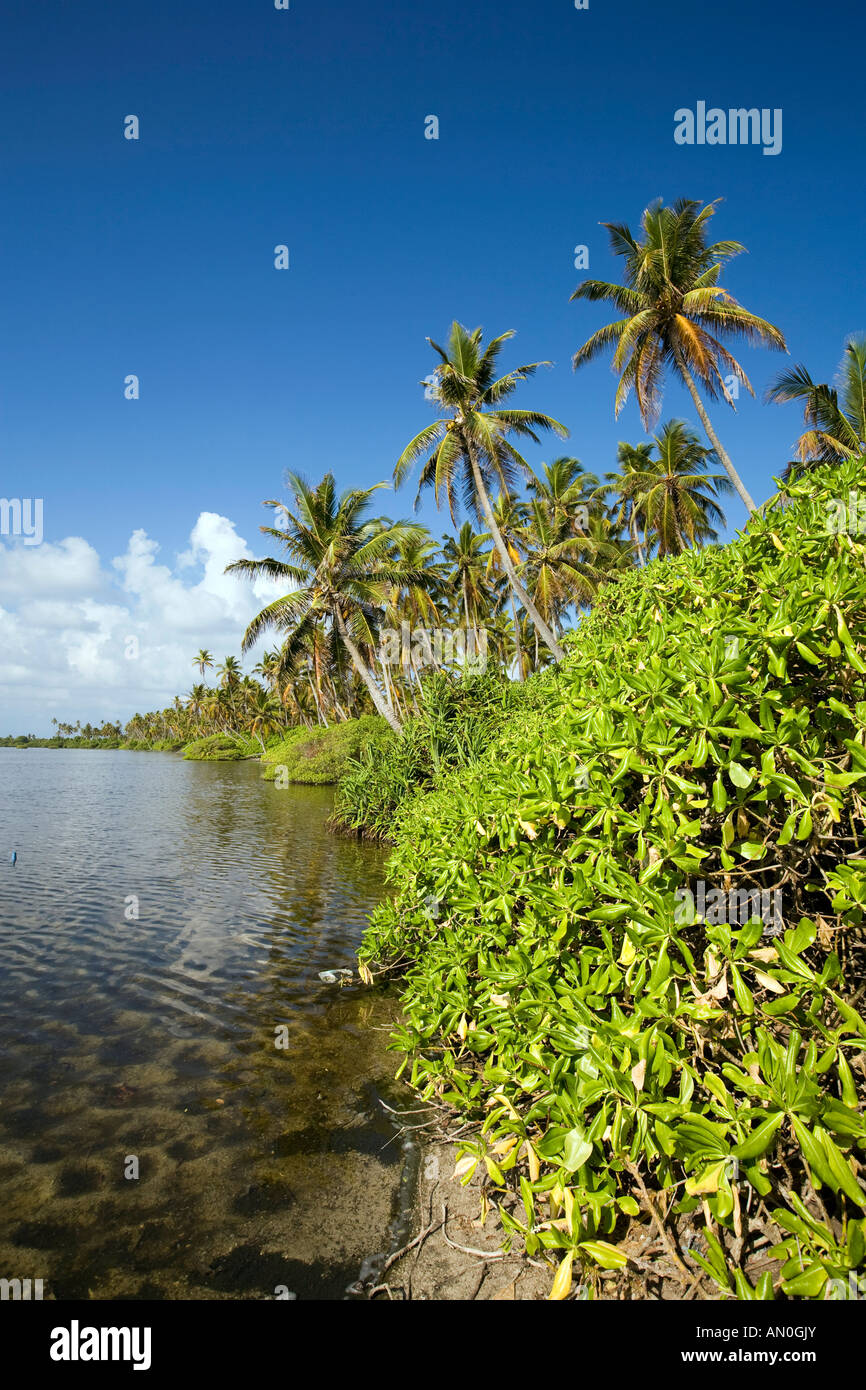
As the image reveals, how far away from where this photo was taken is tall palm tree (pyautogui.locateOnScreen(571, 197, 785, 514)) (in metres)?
17.6

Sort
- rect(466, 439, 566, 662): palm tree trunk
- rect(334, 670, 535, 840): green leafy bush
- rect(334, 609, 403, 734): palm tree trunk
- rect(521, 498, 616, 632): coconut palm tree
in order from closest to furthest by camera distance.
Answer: rect(334, 670, 535, 840): green leafy bush, rect(466, 439, 566, 662): palm tree trunk, rect(334, 609, 403, 734): palm tree trunk, rect(521, 498, 616, 632): coconut palm tree

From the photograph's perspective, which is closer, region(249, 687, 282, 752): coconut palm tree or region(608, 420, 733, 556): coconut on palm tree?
region(608, 420, 733, 556): coconut on palm tree

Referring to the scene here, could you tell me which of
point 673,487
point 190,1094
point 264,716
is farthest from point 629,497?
point 264,716

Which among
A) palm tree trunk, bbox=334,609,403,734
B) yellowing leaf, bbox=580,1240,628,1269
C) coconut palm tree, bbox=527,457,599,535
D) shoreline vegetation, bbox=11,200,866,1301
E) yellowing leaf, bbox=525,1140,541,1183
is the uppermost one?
coconut palm tree, bbox=527,457,599,535

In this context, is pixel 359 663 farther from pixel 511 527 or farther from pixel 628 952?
pixel 628 952

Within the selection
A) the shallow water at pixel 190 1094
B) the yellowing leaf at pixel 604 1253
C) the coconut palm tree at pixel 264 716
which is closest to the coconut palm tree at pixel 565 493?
the shallow water at pixel 190 1094

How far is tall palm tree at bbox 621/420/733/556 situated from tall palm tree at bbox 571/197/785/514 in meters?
4.10

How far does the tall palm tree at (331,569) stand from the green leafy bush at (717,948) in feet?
60.3

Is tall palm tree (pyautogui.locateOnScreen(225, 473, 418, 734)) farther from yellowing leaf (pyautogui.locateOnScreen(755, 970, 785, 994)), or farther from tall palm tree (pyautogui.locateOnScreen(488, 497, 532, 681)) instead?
yellowing leaf (pyautogui.locateOnScreen(755, 970, 785, 994))

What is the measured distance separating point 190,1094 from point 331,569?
61.9ft

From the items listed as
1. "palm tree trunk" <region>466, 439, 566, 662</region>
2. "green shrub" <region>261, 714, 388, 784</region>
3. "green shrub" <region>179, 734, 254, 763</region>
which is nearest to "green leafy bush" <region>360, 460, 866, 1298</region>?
"palm tree trunk" <region>466, 439, 566, 662</region>

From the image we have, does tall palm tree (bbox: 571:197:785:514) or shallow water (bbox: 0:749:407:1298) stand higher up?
tall palm tree (bbox: 571:197:785:514)

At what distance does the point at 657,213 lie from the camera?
18109 millimetres

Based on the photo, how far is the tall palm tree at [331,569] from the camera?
21.5 m
